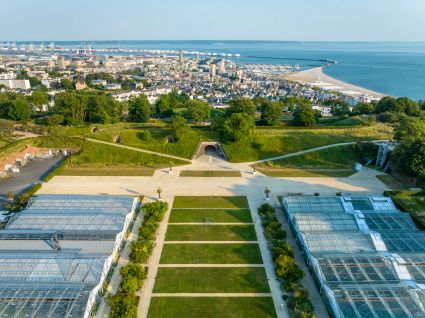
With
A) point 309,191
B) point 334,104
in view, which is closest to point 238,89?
point 334,104

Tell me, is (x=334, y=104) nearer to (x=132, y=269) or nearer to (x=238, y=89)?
(x=238, y=89)

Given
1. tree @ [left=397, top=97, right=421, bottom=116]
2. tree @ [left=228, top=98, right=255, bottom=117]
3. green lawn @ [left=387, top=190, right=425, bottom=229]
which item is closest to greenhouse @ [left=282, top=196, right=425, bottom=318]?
green lawn @ [left=387, top=190, right=425, bottom=229]

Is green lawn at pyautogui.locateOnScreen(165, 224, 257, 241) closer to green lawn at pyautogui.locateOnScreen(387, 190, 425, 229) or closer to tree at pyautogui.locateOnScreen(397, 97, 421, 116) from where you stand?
green lawn at pyautogui.locateOnScreen(387, 190, 425, 229)

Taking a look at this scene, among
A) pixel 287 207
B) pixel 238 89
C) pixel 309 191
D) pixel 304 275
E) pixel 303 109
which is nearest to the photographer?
pixel 304 275

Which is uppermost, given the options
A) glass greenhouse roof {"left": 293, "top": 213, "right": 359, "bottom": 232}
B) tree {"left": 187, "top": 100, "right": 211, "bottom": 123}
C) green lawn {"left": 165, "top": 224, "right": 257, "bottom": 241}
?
tree {"left": 187, "top": 100, "right": 211, "bottom": 123}

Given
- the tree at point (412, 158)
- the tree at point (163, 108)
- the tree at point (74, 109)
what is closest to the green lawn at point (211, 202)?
the tree at point (412, 158)

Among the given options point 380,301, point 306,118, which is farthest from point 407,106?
point 380,301
